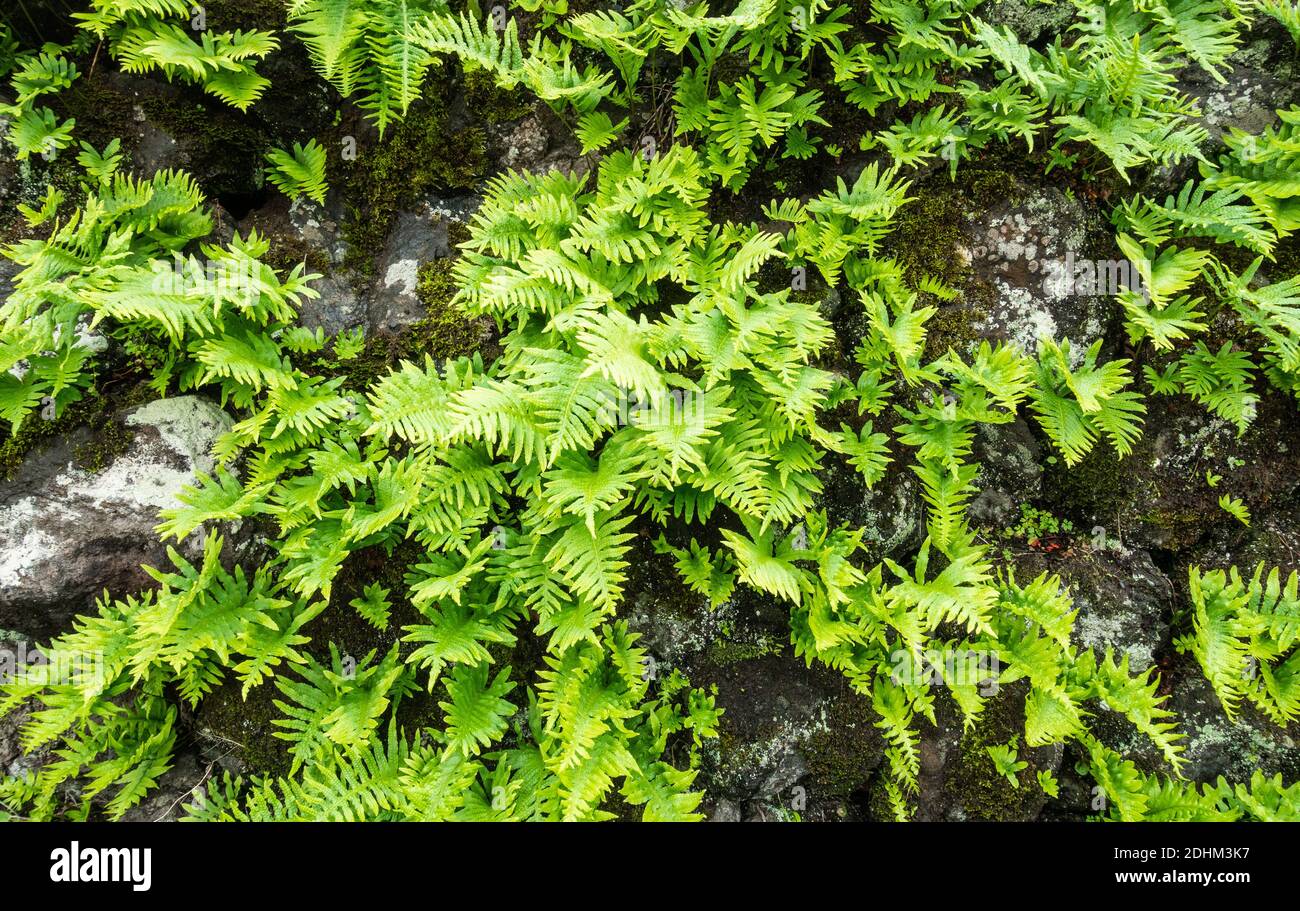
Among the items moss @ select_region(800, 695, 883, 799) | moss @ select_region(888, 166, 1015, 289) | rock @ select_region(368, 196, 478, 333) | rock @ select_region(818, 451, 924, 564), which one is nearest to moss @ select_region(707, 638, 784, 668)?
moss @ select_region(800, 695, 883, 799)

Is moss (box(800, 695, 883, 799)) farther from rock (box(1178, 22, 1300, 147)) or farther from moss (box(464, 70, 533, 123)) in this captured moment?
moss (box(464, 70, 533, 123))

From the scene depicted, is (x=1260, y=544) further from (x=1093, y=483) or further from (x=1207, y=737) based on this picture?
(x=1207, y=737)

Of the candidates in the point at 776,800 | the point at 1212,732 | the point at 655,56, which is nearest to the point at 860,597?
the point at 776,800

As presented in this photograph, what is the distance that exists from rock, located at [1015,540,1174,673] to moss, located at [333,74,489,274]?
4770 millimetres

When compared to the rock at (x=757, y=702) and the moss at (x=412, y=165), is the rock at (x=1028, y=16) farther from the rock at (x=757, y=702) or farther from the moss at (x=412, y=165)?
the rock at (x=757, y=702)

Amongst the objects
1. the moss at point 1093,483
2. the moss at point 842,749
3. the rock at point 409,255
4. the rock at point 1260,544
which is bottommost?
the moss at point 842,749

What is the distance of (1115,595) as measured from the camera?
4711mm

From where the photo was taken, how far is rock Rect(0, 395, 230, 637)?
4215 millimetres

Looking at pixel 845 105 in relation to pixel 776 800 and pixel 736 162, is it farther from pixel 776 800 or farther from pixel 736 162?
pixel 776 800

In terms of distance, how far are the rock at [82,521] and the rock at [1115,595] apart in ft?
18.4

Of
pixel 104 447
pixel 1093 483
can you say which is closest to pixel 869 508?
pixel 1093 483

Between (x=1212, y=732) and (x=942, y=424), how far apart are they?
2.72m

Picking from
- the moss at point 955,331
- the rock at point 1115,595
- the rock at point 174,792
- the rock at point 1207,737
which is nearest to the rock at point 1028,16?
the moss at point 955,331

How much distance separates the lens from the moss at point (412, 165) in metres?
5.00
